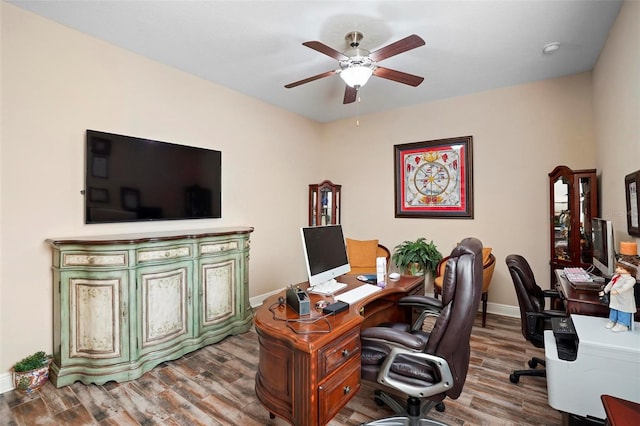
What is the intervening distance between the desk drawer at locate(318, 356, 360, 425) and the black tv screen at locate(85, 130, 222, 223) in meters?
2.41

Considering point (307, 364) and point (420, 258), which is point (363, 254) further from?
point (307, 364)

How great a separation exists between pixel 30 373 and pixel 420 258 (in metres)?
3.97

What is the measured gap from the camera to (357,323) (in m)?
1.64

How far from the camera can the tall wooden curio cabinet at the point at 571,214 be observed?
302 cm

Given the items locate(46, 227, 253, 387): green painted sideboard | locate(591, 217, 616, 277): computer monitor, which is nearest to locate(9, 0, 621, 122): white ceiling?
locate(591, 217, 616, 277): computer monitor

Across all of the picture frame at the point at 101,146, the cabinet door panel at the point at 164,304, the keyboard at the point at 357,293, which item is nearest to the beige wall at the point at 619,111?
the keyboard at the point at 357,293

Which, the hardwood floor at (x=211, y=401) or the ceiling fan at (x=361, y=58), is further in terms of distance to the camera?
the ceiling fan at (x=361, y=58)

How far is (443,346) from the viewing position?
4.82 feet

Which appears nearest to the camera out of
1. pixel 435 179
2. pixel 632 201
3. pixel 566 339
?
pixel 566 339

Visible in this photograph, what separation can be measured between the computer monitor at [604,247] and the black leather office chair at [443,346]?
1241 mm

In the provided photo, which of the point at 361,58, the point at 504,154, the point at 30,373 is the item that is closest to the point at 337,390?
the point at 361,58

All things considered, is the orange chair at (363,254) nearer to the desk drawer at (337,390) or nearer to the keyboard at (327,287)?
the keyboard at (327,287)

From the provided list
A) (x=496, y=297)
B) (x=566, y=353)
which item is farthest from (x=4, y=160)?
(x=496, y=297)

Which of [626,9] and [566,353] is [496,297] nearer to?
[566,353]
